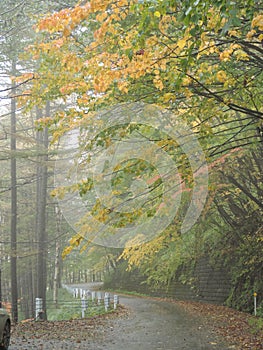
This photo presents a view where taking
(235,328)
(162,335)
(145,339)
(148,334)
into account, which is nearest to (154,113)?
(145,339)

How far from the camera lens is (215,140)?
427 inches

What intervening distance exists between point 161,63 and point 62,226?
25.9m

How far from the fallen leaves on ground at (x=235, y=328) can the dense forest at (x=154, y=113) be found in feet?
2.87

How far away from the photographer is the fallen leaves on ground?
30.7 ft

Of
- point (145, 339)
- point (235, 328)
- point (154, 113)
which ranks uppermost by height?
point (154, 113)

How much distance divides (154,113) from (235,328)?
20.4 ft

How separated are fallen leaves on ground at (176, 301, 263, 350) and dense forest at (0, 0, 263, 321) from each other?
875 mm

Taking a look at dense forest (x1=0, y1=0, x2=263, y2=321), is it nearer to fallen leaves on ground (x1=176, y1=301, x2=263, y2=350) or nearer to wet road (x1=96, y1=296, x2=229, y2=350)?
fallen leaves on ground (x1=176, y1=301, x2=263, y2=350)

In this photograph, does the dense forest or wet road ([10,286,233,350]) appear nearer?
the dense forest

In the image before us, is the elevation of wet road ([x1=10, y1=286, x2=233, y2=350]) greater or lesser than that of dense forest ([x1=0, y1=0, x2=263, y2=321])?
lesser

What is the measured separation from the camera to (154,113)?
33.1ft

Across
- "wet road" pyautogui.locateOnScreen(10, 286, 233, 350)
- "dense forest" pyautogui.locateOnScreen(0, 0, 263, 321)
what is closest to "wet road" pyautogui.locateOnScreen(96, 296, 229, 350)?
"wet road" pyautogui.locateOnScreen(10, 286, 233, 350)

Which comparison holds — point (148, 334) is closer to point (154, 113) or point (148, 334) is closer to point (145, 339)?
point (145, 339)

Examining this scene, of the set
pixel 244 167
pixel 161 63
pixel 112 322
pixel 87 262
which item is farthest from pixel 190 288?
pixel 87 262
